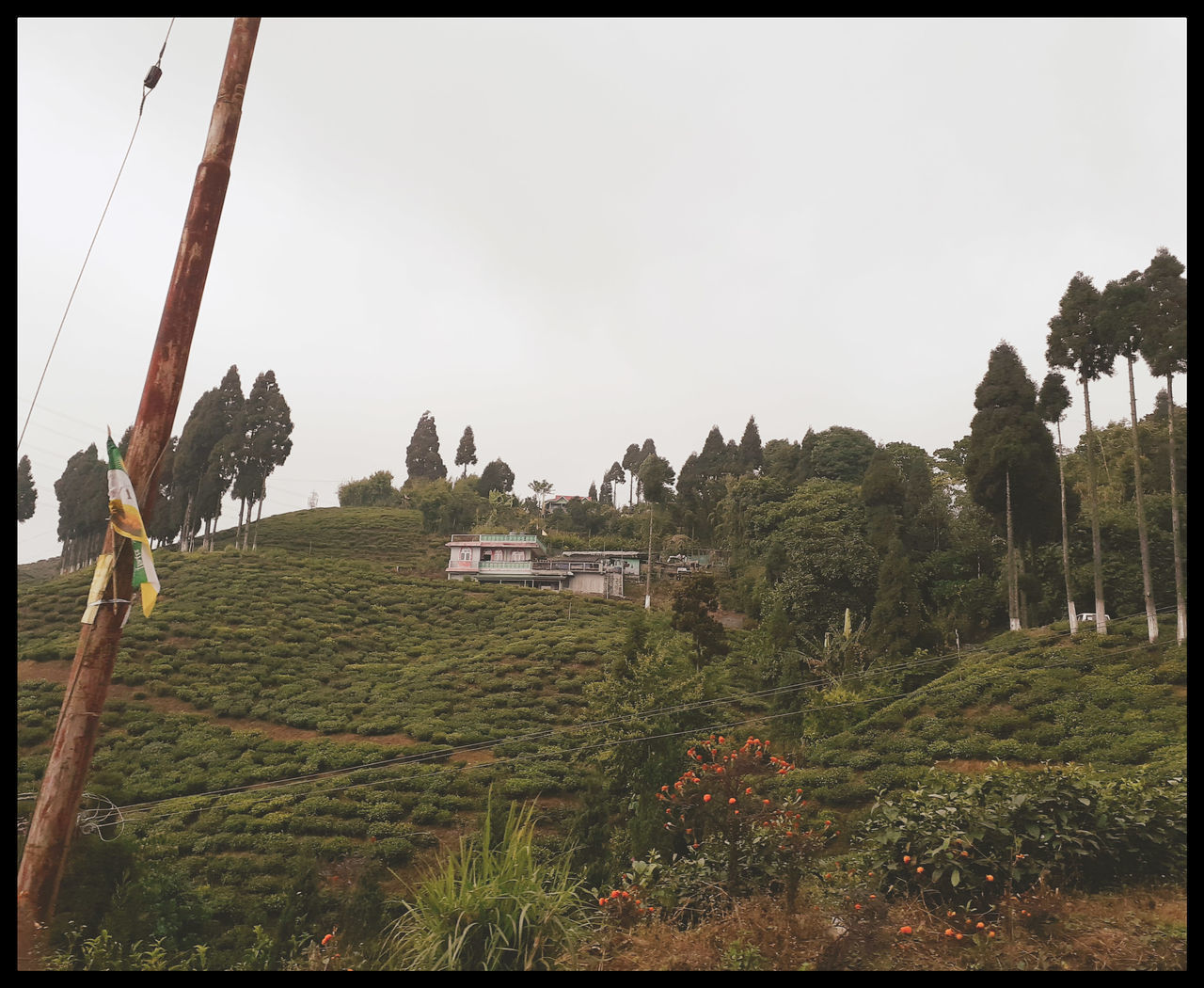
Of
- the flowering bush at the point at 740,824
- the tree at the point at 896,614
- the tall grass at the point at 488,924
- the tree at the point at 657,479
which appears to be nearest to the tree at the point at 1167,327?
the tree at the point at 896,614

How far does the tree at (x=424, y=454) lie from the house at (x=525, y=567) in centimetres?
4196

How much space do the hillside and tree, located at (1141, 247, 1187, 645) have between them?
705 cm

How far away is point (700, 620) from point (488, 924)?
2776cm

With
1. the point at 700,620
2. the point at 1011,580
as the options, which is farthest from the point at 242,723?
the point at 1011,580

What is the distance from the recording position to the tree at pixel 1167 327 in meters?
23.4

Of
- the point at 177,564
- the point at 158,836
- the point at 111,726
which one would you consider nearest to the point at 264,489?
the point at 177,564

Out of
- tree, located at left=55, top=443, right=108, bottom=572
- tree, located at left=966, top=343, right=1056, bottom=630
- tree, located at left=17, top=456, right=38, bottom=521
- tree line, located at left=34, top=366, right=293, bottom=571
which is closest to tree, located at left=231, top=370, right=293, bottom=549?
tree line, located at left=34, top=366, right=293, bottom=571

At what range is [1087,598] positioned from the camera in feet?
109

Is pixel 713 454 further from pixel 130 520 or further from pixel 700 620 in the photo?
pixel 130 520

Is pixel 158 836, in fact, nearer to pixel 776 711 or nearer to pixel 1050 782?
pixel 1050 782

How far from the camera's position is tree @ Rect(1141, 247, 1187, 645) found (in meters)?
23.4

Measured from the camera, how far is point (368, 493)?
105 meters

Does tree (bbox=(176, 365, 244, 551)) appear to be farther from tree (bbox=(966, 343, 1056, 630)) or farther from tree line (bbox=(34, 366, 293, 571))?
tree (bbox=(966, 343, 1056, 630))
